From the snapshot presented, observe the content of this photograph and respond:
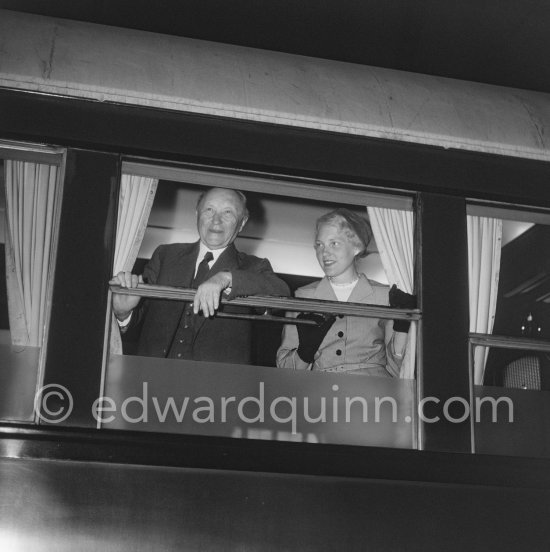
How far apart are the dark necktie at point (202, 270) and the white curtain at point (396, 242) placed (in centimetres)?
68

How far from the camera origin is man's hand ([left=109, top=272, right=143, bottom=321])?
333 centimetres

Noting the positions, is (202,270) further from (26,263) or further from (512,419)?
(512,419)

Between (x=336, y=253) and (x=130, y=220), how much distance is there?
2.88 feet

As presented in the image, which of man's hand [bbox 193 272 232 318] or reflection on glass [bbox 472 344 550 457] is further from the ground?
man's hand [bbox 193 272 232 318]

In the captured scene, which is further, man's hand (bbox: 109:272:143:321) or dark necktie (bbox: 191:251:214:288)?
dark necktie (bbox: 191:251:214:288)

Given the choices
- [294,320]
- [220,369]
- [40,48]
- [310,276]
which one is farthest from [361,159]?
[310,276]

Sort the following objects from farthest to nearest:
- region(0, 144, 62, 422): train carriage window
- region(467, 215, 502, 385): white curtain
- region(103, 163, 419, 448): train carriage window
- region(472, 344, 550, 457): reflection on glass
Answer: region(467, 215, 502, 385): white curtain, region(472, 344, 550, 457): reflection on glass, region(103, 163, 419, 448): train carriage window, region(0, 144, 62, 422): train carriage window

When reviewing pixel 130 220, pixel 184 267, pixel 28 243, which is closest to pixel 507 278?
pixel 184 267

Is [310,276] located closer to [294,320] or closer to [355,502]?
[294,320]

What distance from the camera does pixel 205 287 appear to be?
337 centimetres

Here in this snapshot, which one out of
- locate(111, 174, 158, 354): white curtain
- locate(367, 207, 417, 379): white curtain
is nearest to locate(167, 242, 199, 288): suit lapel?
locate(111, 174, 158, 354): white curtain

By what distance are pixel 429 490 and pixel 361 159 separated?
1319mm

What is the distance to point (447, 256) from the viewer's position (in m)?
3.70

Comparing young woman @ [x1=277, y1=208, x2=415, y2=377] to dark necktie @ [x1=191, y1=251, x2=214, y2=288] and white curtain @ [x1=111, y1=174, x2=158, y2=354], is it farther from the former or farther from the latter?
white curtain @ [x1=111, y1=174, x2=158, y2=354]
